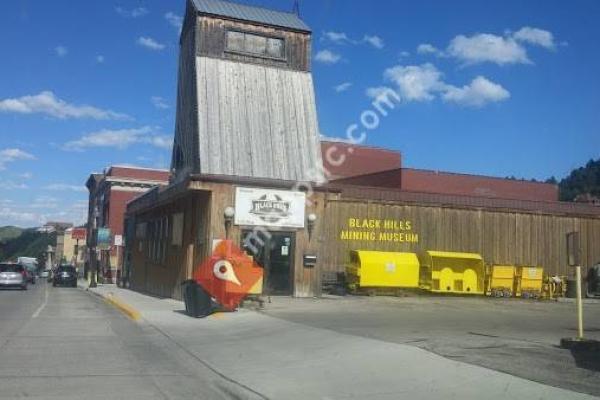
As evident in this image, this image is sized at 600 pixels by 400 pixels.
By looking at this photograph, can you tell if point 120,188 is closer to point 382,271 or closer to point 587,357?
point 382,271

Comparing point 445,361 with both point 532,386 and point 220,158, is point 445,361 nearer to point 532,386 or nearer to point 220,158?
point 532,386

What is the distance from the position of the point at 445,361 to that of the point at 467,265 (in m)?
19.8

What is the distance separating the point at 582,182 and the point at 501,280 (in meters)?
65.2

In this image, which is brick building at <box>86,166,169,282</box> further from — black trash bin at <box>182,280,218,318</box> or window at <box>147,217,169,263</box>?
black trash bin at <box>182,280,218,318</box>

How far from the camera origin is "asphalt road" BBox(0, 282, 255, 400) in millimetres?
9008

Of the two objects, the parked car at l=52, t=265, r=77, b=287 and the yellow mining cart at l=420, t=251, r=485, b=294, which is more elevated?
the yellow mining cart at l=420, t=251, r=485, b=294

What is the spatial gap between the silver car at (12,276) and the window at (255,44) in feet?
75.3

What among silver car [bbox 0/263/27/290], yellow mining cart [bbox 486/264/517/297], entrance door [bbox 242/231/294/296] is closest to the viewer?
entrance door [bbox 242/231/294/296]

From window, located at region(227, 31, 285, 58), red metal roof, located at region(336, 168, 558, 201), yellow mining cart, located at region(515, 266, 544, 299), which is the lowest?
yellow mining cart, located at region(515, 266, 544, 299)

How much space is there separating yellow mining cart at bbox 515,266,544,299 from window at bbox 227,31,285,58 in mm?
14032

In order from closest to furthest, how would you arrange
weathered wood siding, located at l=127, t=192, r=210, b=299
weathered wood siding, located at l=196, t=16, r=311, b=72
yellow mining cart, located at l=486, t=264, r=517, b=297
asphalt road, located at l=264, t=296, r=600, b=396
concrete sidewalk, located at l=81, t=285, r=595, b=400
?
concrete sidewalk, located at l=81, t=285, r=595, b=400
asphalt road, located at l=264, t=296, r=600, b=396
weathered wood siding, located at l=127, t=192, r=210, b=299
weathered wood siding, located at l=196, t=16, r=311, b=72
yellow mining cart, located at l=486, t=264, r=517, b=297

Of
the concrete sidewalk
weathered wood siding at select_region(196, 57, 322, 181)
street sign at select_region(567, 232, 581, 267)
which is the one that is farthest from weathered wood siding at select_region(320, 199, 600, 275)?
street sign at select_region(567, 232, 581, 267)

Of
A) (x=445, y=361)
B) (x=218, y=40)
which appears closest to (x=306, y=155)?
(x=218, y=40)

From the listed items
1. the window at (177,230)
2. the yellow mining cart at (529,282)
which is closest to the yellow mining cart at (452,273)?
the yellow mining cart at (529,282)
